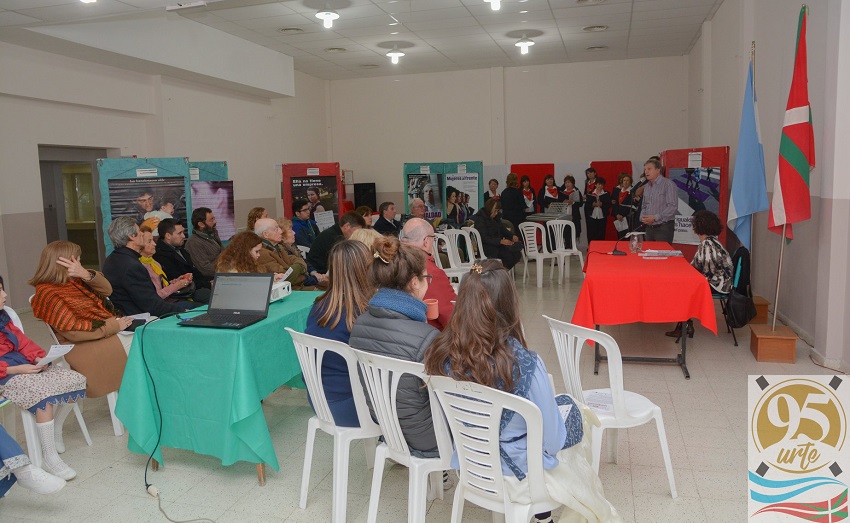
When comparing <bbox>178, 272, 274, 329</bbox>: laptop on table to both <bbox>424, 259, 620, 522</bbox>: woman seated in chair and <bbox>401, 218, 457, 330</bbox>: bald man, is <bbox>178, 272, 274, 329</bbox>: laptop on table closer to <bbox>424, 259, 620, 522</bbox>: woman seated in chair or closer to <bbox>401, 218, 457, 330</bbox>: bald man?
<bbox>401, 218, 457, 330</bbox>: bald man

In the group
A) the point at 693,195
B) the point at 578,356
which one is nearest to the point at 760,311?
the point at 693,195

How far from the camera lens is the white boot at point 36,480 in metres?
2.68

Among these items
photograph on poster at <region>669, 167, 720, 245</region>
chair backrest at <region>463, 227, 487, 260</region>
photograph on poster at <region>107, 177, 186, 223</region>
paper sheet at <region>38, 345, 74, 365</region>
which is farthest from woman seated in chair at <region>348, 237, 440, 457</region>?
photograph on poster at <region>669, 167, 720, 245</region>

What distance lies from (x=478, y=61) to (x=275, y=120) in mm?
3636

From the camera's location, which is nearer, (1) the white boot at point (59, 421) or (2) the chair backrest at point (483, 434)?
(2) the chair backrest at point (483, 434)

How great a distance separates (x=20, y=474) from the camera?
268 centimetres

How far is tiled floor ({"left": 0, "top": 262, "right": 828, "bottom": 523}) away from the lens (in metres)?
2.73

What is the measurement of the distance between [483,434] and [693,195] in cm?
672

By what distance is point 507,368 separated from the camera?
197cm

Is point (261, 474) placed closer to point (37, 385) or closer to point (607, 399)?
point (37, 385)

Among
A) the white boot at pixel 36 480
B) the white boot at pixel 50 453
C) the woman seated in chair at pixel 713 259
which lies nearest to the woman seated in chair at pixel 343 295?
the white boot at pixel 36 480

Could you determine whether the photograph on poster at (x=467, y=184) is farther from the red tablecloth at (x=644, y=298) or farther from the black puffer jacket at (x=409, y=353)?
the black puffer jacket at (x=409, y=353)

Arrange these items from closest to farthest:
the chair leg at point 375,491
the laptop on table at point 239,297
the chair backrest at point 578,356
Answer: the chair leg at point 375,491
the chair backrest at point 578,356
the laptop on table at point 239,297

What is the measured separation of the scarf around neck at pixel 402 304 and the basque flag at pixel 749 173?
4227 millimetres
